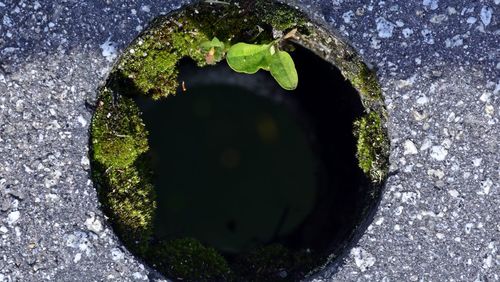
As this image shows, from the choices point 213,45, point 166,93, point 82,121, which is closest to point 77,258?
point 82,121

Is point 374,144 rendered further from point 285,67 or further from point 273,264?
point 273,264

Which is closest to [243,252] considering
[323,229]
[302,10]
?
[323,229]

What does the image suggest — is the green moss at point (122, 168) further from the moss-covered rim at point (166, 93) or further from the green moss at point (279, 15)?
the green moss at point (279, 15)

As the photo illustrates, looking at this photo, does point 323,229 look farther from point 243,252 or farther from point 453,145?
point 453,145

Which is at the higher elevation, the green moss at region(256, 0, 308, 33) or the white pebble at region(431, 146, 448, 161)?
the green moss at region(256, 0, 308, 33)

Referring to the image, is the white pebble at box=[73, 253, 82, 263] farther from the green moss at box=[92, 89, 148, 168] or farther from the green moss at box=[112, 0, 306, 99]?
the green moss at box=[112, 0, 306, 99]

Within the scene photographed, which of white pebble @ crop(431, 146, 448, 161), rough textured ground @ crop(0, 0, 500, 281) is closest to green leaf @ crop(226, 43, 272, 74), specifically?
rough textured ground @ crop(0, 0, 500, 281)
